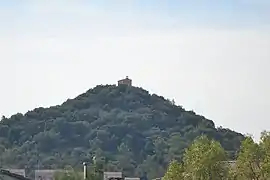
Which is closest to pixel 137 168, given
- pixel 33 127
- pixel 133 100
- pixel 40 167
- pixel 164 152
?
pixel 164 152

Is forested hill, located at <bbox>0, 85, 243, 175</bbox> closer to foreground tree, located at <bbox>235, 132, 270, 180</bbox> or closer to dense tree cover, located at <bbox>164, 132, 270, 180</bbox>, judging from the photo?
dense tree cover, located at <bbox>164, 132, 270, 180</bbox>

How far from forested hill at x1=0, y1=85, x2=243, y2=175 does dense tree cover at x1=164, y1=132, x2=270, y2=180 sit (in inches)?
1863

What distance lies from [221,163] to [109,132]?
75.8 m

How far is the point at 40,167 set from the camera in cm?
9725

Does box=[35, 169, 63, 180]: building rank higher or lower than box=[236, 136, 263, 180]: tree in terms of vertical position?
higher

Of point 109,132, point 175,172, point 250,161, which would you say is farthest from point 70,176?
point 109,132

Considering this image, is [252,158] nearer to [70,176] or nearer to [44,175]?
[70,176]

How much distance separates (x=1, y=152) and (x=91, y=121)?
2610cm

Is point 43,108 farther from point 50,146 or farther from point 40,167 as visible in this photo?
point 40,167

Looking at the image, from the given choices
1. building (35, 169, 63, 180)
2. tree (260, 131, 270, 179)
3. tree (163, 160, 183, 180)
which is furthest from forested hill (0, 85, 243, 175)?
tree (260, 131, 270, 179)

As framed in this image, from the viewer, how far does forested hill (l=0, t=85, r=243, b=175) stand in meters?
97.4

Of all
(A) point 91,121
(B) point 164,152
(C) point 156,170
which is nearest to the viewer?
(C) point 156,170

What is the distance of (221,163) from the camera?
39594 mm

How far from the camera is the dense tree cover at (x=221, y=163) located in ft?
122
